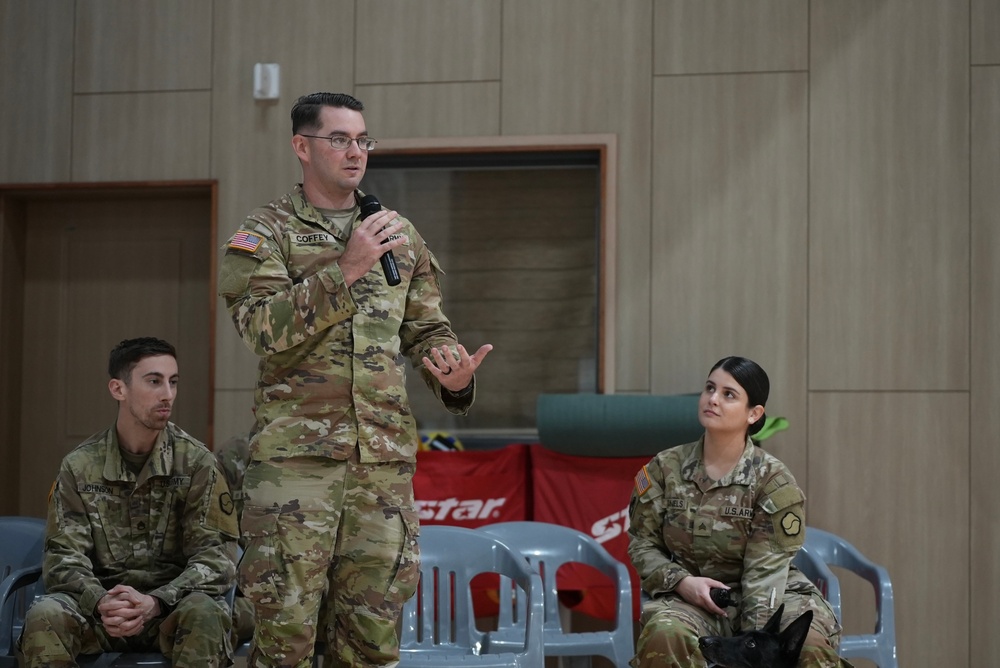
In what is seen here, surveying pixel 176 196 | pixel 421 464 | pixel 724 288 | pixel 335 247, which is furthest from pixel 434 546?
pixel 176 196

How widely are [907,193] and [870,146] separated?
276 millimetres

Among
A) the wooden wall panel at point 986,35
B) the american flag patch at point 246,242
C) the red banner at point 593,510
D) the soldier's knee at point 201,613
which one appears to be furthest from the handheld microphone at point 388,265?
the wooden wall panel at point 986,35

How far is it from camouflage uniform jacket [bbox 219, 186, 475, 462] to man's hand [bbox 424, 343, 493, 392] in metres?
0.09

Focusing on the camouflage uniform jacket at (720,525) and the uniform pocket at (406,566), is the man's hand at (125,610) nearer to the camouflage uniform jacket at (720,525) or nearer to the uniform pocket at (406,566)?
the uniform pocket at (406,566)

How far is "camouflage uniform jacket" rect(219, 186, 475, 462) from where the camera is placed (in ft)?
7.42

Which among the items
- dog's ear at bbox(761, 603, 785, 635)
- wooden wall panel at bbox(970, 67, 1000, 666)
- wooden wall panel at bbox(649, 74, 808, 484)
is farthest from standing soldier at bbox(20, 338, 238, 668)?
wooden wall panel at bbox(970, 67, 1000, 666)

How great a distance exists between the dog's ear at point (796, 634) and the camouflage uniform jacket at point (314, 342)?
1166 millimetres

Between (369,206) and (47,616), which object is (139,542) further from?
(369,206)

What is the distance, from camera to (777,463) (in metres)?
3.31

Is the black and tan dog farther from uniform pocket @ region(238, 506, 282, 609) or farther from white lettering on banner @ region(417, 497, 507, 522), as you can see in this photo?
white lettering on banner @ region(417, 497, 507, 522)

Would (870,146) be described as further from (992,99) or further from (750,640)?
(750,640)

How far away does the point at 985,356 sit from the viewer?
4746mm

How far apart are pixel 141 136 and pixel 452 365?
363cm

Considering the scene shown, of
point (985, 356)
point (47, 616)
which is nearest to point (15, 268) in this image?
point (47, 616)
